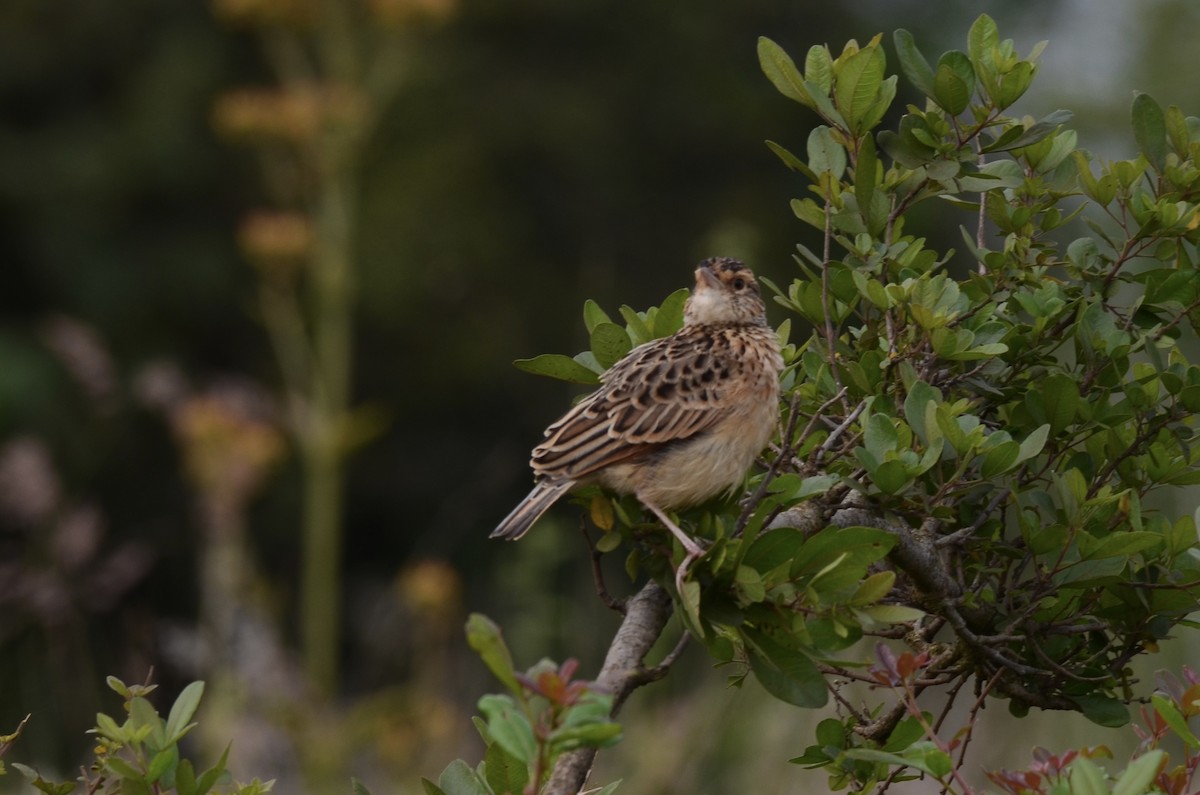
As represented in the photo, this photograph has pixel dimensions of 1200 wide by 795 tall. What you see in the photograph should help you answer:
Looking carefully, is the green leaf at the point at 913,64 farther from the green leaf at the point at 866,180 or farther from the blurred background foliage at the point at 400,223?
the blurred background foliage at the point at 400,223

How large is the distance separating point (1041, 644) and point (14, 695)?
5748mm

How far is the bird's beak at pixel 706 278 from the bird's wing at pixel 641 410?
553 mm

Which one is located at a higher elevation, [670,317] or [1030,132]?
[670,317]

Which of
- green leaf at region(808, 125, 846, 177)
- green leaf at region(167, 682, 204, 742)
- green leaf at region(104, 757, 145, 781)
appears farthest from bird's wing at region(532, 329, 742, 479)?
green leaf at region(104, 757, 145, 781)

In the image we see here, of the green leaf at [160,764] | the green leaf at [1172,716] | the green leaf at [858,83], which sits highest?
the green leaf at [858,83]

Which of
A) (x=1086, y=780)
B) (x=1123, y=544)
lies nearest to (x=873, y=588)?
(x=1086, y=780)

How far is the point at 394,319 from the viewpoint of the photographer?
22547 millimetres

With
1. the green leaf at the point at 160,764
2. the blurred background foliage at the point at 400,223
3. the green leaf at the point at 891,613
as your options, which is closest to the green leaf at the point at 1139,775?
the green leaf at the point at 891,613

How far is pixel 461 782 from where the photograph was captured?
233 cm

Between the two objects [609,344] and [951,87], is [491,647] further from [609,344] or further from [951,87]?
[951,87]

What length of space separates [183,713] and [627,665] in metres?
0.65

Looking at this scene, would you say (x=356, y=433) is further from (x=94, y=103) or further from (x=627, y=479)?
(x=94, y=103)

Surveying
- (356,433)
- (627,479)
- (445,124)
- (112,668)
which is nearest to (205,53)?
(445,124)

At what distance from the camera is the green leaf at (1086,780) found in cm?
198
